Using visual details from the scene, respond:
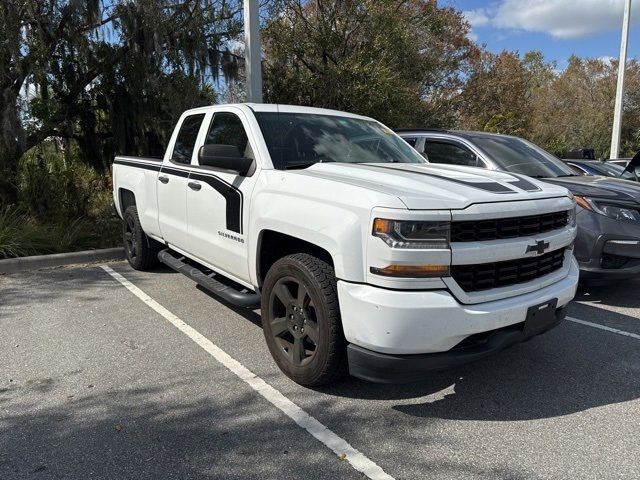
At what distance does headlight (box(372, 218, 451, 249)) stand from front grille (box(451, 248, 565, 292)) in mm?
186

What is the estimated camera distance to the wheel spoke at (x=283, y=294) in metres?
3.45

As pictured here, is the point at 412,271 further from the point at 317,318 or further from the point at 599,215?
the point at 599,215

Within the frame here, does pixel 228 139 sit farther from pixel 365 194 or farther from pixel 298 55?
pixel 298 55

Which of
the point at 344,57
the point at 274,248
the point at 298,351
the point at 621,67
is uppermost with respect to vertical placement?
the point at 621,67

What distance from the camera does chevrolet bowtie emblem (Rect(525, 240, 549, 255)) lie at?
10.4ft

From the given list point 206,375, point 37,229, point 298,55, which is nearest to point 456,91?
point 298,55

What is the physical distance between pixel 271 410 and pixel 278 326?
0.57m

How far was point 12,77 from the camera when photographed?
8.30 metres

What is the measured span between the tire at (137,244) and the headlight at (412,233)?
4.31 m

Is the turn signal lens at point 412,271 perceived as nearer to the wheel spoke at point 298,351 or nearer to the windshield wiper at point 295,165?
the wheel spoke at point 298,351

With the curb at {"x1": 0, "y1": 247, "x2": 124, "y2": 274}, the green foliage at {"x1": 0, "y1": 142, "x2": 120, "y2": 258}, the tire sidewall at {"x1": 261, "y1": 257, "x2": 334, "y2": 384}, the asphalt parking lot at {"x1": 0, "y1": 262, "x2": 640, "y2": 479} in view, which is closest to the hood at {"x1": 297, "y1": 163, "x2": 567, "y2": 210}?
the tire sidewall at {"x1": 261, "y1": 257, "x2": 334, "y2": 384}

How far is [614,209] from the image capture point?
5.36m

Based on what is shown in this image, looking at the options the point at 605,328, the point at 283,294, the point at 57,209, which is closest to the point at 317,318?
the point at 283,294

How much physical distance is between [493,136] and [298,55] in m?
7.43
